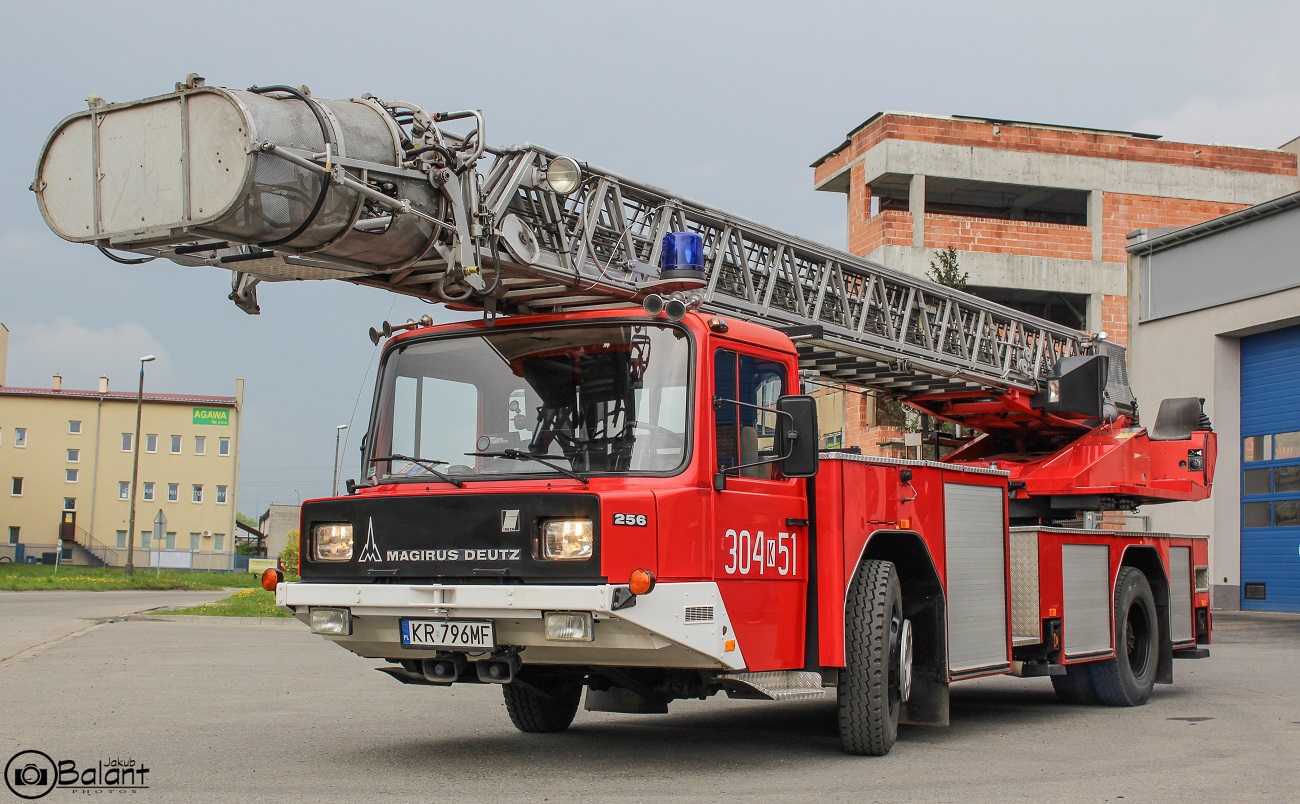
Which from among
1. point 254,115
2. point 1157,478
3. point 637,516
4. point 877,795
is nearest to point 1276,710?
point 1157,478

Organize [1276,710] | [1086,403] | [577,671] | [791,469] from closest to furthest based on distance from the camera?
[791,469]
[577,671]
[1276,710]
[1086,403]

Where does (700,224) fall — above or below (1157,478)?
above

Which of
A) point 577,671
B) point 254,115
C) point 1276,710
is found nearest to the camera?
point 254,115

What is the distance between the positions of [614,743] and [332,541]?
2280mm

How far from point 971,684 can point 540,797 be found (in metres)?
7.99

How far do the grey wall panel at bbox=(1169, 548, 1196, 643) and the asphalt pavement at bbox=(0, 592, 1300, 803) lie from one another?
0.55 metres

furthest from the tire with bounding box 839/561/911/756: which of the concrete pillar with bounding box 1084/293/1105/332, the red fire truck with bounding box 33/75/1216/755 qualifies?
the concrete pillar with bounding box 1084/293/1105/332

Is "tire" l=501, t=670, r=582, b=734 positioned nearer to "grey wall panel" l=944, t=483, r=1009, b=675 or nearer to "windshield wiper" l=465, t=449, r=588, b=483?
"windshield wiper" l=465, t=449, r=588, b=483

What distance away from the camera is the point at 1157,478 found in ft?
43.2

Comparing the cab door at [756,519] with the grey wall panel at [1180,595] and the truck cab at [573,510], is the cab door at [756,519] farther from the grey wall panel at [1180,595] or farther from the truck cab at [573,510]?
the grey wall panel at [1180,595]

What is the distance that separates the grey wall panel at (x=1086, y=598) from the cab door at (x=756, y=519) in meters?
3.46

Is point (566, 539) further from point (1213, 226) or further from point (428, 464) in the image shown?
point (1213, 226)

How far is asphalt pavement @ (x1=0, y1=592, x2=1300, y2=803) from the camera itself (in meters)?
6.62

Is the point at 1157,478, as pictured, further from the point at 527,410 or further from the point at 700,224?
the point at 527,410
